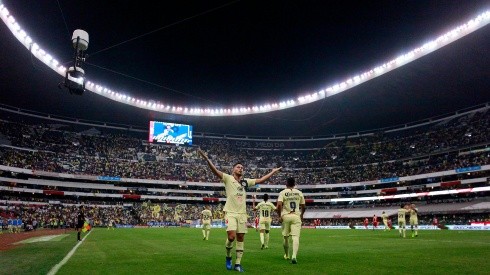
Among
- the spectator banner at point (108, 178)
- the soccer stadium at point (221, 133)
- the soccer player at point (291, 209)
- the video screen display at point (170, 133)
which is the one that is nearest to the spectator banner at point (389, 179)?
the soccer stadium at point (221, 133)

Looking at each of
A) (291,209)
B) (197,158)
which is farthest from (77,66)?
(197,158)

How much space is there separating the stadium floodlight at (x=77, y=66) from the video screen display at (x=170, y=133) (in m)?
55.1

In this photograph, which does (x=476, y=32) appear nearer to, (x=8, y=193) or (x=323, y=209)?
(x=323, y=209)

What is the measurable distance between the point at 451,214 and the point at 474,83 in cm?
2042

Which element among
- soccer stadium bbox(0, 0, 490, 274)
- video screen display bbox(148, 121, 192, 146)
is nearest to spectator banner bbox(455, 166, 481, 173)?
soccer stadium bbox(0, 0, 490, 274)

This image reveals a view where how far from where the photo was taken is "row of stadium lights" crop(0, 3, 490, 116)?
3634 centimetres

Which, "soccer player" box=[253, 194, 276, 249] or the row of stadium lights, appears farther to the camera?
the row of stadium lights

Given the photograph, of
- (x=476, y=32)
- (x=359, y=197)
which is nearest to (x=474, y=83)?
(x=476, y=32)

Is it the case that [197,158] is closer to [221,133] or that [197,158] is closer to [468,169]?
[221,133]

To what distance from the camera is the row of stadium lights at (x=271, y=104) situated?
36344mm

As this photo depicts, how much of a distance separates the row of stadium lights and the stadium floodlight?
0.31m

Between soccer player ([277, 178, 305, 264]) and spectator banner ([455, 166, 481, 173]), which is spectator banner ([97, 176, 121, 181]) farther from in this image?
soccer player ([277, 178, 305, 264])

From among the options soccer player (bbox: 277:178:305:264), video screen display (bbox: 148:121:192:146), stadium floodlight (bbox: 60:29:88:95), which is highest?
video screen display (bbox: 148:121:192:146)

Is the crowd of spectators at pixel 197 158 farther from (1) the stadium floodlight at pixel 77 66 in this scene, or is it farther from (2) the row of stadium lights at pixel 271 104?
(1) the stadium floodlight at pixel 77 66
